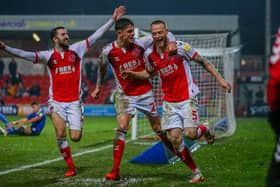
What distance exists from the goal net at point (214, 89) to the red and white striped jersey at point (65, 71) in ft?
21.2

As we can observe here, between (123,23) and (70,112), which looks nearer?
(123,23)

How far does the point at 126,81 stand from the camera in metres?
7.38

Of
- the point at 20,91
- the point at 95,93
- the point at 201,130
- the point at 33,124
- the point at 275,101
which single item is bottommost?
the point at 20,91

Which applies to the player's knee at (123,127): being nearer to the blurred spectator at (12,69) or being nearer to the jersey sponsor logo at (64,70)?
the jersey sponsor logo at (64,70)

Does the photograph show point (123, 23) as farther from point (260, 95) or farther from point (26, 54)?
point (260, 95)

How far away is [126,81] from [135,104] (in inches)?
14.3

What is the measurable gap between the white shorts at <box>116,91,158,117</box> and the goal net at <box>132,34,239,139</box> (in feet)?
21.7

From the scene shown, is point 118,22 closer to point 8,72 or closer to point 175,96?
point 175,96

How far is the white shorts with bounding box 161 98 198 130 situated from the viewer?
6.71m

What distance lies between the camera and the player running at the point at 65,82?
7.57 meters

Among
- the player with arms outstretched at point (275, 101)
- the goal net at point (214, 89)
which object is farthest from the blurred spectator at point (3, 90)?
the player with arms outstretched at point (275, 101)

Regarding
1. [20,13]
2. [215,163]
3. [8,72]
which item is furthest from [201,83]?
[20,13]

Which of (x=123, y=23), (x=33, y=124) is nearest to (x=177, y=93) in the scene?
(x=123, y=23)

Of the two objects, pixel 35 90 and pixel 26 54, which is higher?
pixel 26 54
